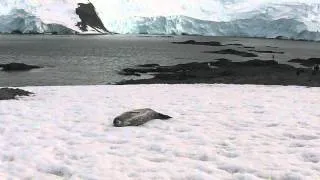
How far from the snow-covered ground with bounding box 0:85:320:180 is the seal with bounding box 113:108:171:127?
0.93ft

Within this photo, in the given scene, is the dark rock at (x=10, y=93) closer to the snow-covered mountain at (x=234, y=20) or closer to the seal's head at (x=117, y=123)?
the seal's head at (x=117, y=123)

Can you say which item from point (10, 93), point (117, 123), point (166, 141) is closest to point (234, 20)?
point (10, 93)

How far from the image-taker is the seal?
1363 centimetres

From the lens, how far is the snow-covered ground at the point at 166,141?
30.0ft

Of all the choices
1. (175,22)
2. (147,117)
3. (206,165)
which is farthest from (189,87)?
(175,22)

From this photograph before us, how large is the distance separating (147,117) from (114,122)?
1.01m

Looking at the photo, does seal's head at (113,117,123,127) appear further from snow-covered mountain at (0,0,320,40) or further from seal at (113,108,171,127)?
snow-covered mountain at (0,0,320,40)

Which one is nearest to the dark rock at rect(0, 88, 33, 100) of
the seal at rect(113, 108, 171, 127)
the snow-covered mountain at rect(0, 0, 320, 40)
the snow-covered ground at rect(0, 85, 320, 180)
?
the snow-covered ground at rect(0, 85, 320, 180)

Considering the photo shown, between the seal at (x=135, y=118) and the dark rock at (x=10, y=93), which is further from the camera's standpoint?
the dark rock at (x=10, y=93)

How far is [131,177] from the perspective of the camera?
28.9 feet

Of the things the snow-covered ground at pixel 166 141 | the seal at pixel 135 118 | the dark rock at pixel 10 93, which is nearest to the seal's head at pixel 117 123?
the seal at pixel 135 118

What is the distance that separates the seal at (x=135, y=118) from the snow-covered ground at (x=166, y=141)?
283 millimetres

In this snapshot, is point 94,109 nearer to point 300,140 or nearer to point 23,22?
point 300,140

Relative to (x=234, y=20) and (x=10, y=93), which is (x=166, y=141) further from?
(x=234, y=20)
